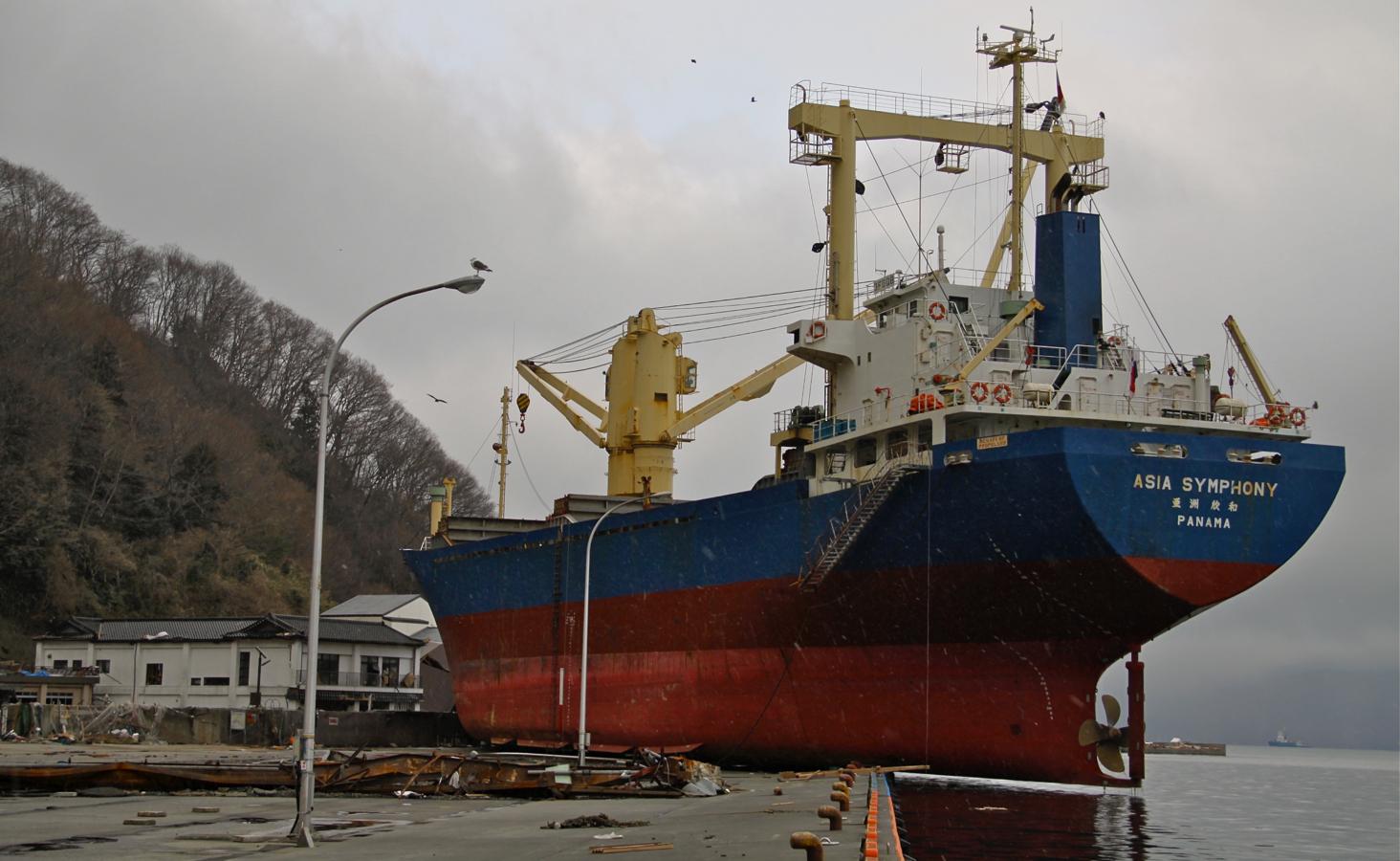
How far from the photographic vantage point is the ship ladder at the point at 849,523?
2431 centimetres

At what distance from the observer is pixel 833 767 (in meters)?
26.4

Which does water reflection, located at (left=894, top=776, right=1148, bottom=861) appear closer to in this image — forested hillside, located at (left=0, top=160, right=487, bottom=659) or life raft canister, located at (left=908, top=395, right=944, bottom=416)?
life raft canister, located at (left=908, top=395, right=944, bottom=416)

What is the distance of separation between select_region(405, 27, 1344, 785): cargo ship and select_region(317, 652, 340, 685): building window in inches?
639

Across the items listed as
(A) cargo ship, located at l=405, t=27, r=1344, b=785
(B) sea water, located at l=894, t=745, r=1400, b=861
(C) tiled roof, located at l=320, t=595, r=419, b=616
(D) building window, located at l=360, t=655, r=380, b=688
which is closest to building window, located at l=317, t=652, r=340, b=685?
(D) building window, located at l=360, t=655, r=380, b=688

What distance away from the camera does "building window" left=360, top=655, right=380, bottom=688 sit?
49.2 metres

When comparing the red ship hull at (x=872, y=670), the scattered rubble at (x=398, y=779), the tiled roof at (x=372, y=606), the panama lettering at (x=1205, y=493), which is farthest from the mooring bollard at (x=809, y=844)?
the tiled roof at (x=372, y=606)

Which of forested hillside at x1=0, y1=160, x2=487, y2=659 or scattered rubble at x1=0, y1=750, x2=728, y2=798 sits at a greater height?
forested hillside at x1=0, y1=160, x2=487, y2=659

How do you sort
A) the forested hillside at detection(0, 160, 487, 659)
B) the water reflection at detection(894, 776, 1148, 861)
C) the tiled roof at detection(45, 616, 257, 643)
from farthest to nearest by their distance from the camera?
the forested hillside at detection(0, 160, 487, 659) → the tiled roof at detection(45, 616, 257, 643) → the water reflection at detection(894, 776, 1148, 861)

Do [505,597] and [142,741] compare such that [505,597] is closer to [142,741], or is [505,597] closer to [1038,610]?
[142,741]

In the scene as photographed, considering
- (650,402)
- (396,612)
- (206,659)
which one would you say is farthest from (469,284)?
(396,612)

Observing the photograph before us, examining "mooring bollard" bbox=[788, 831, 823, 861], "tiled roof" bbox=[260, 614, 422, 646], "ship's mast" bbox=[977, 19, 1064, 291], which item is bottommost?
"mooring bollard" bbox=[788, 831, 823, 861]

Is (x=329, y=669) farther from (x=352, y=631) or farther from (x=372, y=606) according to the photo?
(x=372, y=606)

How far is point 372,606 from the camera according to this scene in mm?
61375

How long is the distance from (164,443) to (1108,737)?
4846 cm
